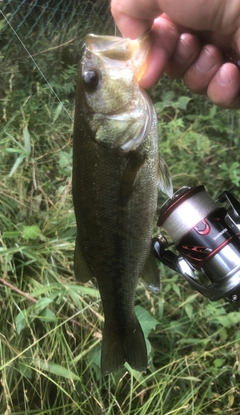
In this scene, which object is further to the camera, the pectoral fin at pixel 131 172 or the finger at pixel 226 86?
the finger at pixel 226 86

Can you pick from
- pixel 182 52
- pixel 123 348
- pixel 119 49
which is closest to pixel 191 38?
pixel 182 52

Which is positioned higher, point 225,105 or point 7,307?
point 225,105

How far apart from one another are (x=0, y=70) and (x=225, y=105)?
6.89ft

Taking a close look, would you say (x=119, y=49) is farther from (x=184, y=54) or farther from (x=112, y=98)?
(x=184, y=54)

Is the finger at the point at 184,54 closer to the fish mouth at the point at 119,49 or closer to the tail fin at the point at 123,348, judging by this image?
the fish mouth at the point at 119,49

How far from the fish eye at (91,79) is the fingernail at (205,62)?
0.65 m

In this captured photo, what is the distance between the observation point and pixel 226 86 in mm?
1896

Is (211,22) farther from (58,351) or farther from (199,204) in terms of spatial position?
(58,351)

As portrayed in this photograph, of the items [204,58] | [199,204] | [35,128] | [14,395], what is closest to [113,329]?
[199,204]

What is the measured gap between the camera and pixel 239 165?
3.48 metres

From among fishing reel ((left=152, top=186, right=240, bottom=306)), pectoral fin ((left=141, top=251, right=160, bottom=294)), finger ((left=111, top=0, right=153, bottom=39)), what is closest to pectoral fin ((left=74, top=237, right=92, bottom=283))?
pectoral fin ((left=141, top=251, right=160, bottom=294))

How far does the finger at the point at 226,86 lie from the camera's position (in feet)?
6.11

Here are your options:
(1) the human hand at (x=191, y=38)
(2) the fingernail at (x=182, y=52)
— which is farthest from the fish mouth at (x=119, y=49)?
(2) the fingernail at (x=182, y=52)

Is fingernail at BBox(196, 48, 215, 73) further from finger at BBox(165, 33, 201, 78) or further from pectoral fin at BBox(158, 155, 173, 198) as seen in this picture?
pectoral fin at BBox(158, 155, 173, 198)
